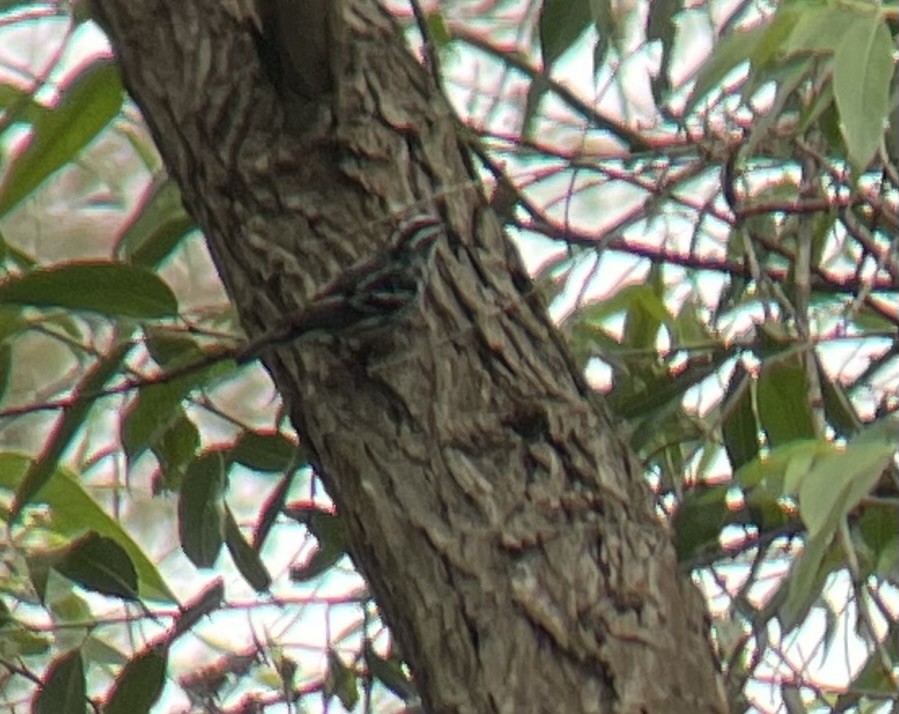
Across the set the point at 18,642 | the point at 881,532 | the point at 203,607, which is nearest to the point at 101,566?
the point at 203,607

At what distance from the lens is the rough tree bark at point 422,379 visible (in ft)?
2.74

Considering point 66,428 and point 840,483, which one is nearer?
point 840,483

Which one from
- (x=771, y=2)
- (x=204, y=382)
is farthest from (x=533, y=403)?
(x=771, y=2)

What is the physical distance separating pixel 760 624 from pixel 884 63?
33 cm

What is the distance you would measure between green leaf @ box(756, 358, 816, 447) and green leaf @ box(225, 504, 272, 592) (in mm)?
398

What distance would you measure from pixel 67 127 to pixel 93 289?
118 millimetres

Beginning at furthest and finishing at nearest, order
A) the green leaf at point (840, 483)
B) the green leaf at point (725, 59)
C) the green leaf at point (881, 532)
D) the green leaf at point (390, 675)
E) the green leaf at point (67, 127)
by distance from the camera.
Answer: the green leaf at point (390, 675)
the green leaf at point (67, 127)
the green leaf at point (881, 532)
the green leaf at point (725, 59)
the green leaf at point (840, 483)

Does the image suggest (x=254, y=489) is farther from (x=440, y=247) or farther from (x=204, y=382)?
(x=440, y=247)

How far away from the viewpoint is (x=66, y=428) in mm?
1033

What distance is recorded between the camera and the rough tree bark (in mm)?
834

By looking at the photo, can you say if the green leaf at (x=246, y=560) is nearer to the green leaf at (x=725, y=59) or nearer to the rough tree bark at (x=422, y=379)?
the rough tree bark at (x=422, y=379)

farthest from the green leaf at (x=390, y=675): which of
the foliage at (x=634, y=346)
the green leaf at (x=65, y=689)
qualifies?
the green leaf at (x=65, y=689)

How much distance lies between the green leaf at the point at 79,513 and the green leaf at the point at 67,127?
0.23 meters

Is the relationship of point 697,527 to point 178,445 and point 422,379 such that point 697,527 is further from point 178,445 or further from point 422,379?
point 178,445
